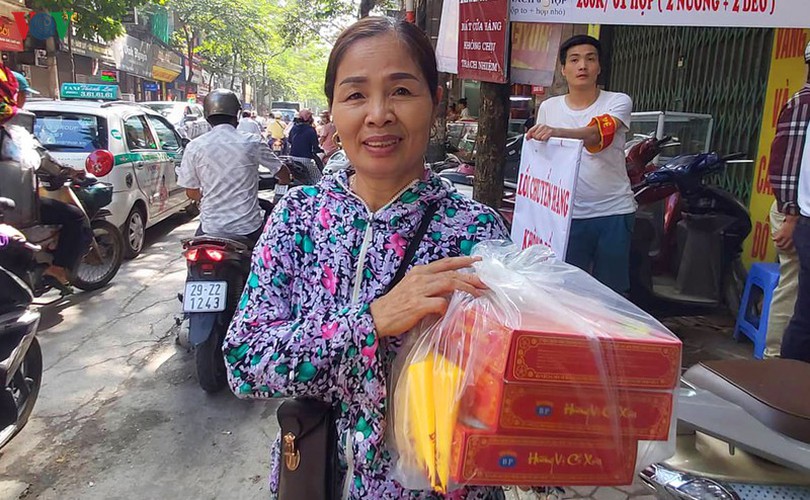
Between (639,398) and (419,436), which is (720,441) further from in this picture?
(419,436)

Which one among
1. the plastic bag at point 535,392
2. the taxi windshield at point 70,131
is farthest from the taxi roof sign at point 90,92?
the plastic bag at point 535,392

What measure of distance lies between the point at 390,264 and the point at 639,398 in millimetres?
500

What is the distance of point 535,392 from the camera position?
2.94ft

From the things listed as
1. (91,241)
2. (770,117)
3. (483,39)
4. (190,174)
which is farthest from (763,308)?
(91,241)

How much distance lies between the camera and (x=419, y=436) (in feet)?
3.24

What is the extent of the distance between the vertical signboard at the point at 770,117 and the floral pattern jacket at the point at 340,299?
423 cm

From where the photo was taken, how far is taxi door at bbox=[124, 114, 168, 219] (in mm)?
6348

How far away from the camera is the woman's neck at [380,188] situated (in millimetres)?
1220

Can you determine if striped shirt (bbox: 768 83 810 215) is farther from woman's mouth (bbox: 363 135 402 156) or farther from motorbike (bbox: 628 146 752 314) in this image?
woman's mouth (bbox: 363 135 402 156)

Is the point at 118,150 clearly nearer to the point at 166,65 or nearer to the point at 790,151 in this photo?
the point at 790,151

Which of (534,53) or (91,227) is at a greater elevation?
(534,53)

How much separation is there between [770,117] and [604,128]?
2511 mm

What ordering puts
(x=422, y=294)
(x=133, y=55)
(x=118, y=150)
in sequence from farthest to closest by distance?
1. (x=133, y=55)
2. (x=118, y=150)
3. (x=422, y=294)

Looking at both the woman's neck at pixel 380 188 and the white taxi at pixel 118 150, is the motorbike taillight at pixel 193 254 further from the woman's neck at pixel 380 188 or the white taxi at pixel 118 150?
the white taxi at pixel 118 150
